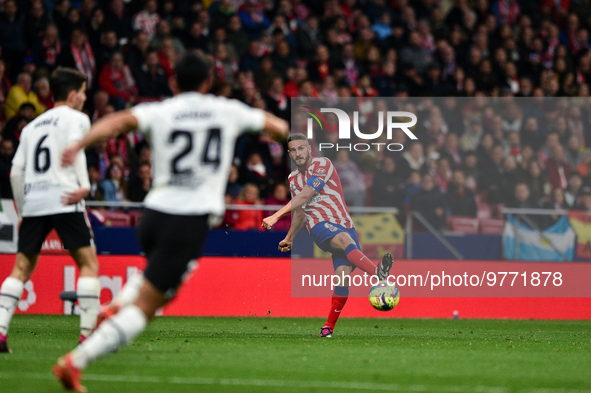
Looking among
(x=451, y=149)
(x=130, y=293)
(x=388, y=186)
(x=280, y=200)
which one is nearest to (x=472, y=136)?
(x=451, y=149)

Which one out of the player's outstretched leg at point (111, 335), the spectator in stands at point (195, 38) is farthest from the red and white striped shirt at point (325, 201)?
the spectator in stands at point (195, 38)

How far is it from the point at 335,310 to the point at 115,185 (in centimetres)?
501

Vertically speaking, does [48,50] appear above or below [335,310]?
above

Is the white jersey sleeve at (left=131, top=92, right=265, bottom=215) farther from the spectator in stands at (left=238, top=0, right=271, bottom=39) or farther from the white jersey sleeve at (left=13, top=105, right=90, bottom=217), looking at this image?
the spectator in stands at (left=238, top=0, right=271, bottom=39)

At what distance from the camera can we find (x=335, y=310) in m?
9.04

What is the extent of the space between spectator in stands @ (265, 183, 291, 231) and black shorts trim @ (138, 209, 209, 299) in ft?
26.6

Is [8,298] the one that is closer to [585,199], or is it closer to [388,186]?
[388,186]

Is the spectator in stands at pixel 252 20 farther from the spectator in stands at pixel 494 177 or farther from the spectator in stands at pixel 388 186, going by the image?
the spectator in stands at pixel 494 177

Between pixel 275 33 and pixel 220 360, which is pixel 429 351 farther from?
pixel 275 33

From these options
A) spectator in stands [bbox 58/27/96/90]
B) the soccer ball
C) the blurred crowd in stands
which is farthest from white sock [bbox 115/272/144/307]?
spectator in stands [bbox 58/27/96/90]

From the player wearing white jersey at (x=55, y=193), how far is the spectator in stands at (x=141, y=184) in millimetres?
5919

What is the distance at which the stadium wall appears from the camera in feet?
40.6

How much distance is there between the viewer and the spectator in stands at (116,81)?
13922 mm

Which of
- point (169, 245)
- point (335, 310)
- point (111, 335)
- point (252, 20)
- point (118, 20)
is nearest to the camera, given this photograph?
point (111, 335)
